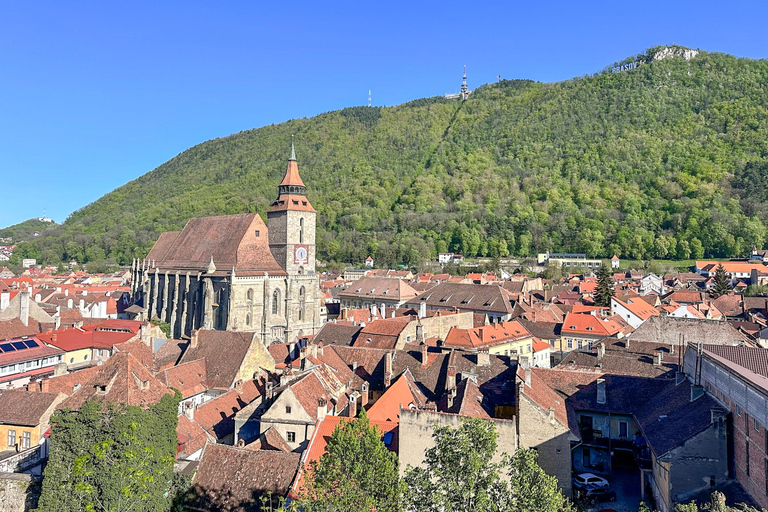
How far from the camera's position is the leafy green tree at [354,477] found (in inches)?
535

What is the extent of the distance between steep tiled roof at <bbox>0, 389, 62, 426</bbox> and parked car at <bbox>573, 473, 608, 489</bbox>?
25.2 m

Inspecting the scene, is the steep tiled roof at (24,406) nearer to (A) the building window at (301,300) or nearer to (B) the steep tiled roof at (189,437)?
(B) the steep tiled roof at (189,437)

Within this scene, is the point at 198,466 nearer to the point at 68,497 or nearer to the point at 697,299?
the point at 68,497

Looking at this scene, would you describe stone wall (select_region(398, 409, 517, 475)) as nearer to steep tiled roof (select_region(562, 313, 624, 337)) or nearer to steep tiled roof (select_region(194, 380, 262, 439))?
steep tiled roof (select_region(194, 380, 262, 439))

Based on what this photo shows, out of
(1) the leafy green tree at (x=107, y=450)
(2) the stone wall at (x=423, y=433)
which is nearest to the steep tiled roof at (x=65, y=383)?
(1) the leafy green tree at (x=107, y=450)

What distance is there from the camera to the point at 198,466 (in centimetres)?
2152

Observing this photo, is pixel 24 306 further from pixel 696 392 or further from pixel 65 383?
pixel 696 392

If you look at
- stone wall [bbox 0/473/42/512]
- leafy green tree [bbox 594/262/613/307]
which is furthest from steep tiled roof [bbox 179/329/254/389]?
leafy green tree [bbox 594/262/613/307]

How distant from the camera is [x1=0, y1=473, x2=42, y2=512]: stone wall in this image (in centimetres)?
2233

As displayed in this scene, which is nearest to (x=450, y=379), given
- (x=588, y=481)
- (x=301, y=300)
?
(x=588, y=481)

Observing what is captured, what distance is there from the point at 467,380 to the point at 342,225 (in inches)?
6725

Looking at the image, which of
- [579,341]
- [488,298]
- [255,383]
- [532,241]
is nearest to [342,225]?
[532,241]

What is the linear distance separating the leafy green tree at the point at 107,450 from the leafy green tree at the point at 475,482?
32.3ft

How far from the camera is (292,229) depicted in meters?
63.8
